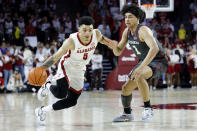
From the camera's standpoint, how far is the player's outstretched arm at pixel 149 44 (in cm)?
677

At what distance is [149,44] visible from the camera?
6.88 meters

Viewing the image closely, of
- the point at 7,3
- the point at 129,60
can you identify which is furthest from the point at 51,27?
the point at 129,60

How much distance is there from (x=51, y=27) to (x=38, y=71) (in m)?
12.4

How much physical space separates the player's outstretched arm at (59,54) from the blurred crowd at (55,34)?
8825 mm

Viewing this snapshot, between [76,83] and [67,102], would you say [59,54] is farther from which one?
[67,102]

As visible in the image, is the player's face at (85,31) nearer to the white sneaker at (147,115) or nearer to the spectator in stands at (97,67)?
the white sneaker at (147,115)

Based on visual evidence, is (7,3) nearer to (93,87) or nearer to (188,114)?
(93,87)

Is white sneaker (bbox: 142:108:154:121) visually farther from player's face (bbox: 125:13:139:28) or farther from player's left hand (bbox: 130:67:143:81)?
player's face (bbox: 125:13:139:28)

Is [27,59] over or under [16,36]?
under

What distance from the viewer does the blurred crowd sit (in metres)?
16.1

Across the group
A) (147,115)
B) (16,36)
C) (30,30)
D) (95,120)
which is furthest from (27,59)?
(147,115)

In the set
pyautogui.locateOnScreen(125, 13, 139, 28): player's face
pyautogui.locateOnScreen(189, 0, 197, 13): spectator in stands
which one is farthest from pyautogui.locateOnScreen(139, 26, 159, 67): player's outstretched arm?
pyautogui.locateOnScreen(189, 0, 197, 13): spectator in stands

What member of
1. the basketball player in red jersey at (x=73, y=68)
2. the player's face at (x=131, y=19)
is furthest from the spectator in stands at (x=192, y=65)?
the basketball player in red jersey at (x=73, y=68)

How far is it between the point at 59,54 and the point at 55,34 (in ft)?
38.9
